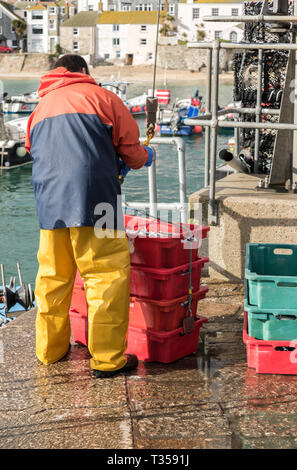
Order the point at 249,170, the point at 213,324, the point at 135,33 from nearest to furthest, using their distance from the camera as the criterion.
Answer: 1. the point at 213,324
2. the point at 249,170
3. the point at 135,33

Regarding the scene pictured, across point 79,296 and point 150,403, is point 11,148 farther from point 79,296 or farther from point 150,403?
point 150,403

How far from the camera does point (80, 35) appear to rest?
108 m

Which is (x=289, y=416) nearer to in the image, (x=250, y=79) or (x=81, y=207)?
(x=81, y=207)

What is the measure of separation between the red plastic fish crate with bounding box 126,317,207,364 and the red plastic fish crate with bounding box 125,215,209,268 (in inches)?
15.7

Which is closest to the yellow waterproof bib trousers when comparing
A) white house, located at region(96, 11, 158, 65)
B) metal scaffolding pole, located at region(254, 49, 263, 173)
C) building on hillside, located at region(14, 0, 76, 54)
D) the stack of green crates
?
the stack of green crates

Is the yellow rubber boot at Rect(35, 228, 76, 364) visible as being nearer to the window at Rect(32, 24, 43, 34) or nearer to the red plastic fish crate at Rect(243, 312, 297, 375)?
the red plastic fish crate at Rect(243, 312, 297, 375)

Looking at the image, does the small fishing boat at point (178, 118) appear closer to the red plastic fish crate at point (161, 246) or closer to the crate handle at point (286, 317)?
the red plastic fish crate at point (161, 246)

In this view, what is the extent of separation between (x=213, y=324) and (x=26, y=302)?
16.6 feet

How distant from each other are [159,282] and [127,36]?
Answer: 10743cm

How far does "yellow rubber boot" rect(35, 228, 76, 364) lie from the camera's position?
3.95 meters

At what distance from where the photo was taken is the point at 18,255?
19.0 metres

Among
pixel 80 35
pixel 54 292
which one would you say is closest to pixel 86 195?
pixel 54 292

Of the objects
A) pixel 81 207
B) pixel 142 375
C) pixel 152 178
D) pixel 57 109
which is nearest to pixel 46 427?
pixel 142 375

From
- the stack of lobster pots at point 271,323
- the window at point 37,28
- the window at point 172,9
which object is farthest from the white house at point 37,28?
the stack of lobster pots at point 271,323
